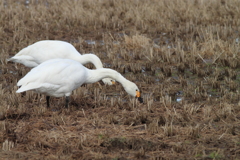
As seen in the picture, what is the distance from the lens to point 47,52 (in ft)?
28.6

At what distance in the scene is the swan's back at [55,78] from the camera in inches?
262

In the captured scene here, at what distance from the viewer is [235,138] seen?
565cm

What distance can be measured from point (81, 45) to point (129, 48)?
1389 mm

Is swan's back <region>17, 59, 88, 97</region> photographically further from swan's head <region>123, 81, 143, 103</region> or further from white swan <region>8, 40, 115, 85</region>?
white swan <region>8, 40, 115, 85</region>

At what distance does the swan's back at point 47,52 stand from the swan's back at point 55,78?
1585mm

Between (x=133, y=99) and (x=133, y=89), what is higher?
(x=133, y=89)

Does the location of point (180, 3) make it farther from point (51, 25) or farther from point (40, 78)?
point (40, 78)

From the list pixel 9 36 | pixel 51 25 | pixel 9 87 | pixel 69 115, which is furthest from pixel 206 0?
pixel 69 115

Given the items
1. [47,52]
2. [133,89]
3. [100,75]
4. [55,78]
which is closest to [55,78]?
[55,78]

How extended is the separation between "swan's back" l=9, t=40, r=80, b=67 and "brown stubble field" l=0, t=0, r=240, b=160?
1.92ft

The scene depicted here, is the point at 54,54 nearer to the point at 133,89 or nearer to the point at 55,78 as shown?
the point at 55,78

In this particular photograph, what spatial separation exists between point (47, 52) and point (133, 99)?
7.74 feet

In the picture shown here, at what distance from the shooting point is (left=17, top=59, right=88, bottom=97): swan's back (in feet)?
21.8

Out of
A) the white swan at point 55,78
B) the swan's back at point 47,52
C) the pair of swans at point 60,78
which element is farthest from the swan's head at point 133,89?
the swan's back at point 47,52
